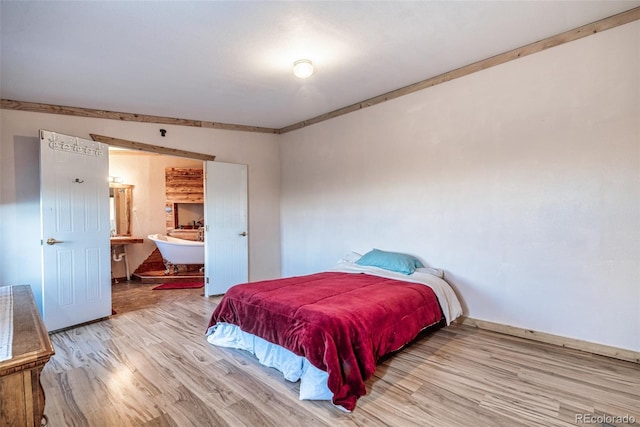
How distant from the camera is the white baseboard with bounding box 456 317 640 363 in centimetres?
250

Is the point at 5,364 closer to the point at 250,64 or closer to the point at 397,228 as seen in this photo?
the point at 250,64

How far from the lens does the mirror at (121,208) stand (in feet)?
20.4

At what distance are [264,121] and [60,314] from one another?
3600mm

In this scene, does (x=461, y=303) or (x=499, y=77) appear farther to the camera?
(x=461, y=303)

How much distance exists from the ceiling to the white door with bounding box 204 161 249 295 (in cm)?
139

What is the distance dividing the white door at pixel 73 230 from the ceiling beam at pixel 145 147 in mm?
230

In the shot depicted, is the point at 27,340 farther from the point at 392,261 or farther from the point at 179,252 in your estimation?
the point at 179,252

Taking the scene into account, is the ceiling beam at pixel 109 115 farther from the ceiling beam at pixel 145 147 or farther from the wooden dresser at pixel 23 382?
the wooden dresser at pixel 23 382

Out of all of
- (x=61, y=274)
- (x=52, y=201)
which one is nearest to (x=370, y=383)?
(x=61, y=274)

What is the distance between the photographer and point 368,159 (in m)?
4.27

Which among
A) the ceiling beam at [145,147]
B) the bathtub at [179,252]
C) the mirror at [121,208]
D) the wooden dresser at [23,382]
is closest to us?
the wooden dresser at [23,382]

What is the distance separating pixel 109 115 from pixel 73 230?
1.54 meters

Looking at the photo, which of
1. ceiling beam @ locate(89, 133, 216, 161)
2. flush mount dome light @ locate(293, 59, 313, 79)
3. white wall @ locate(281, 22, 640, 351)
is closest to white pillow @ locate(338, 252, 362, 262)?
white wall @ locate(281, 22, 640, 351)

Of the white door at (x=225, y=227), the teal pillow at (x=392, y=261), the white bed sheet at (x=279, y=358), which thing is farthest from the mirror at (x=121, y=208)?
the teal pillow at (x=392, y=261)
